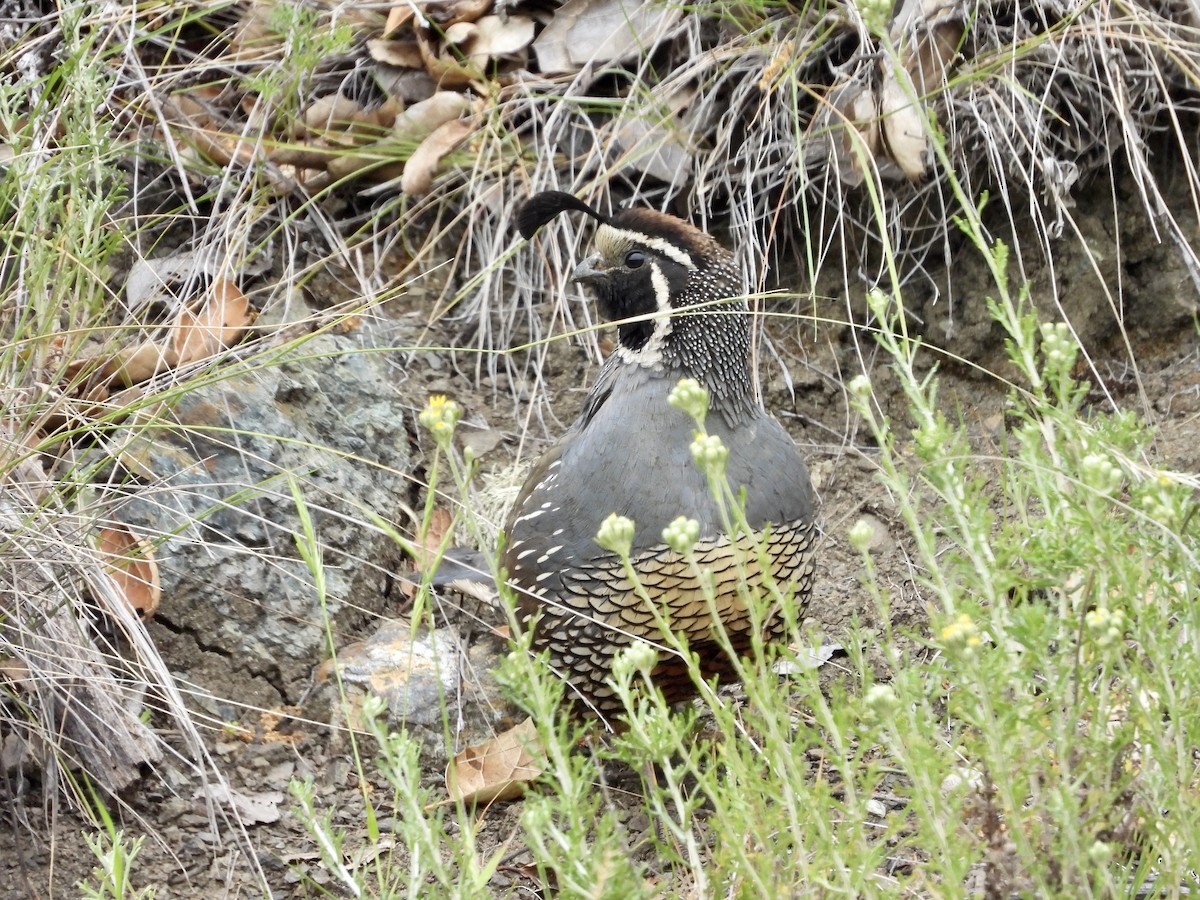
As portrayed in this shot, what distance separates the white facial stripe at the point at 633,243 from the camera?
3.42 meters

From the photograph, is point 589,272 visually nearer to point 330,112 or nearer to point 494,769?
point 494,769

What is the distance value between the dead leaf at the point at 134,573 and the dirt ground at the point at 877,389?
28cm

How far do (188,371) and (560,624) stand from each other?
3.75ft

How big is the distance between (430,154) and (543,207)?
0.98 meters

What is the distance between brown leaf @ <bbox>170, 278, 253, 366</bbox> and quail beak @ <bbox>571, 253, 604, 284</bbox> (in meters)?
0.86

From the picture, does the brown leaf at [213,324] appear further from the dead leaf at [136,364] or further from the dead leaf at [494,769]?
the dead leaf at [494,769]

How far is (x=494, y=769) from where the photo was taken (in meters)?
3.27

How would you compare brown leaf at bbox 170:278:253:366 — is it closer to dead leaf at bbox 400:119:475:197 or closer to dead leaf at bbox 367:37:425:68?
dead leaf at bbox 400:119:475:197

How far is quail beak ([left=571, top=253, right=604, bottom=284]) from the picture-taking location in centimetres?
347

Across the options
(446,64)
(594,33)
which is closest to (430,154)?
(446,64)

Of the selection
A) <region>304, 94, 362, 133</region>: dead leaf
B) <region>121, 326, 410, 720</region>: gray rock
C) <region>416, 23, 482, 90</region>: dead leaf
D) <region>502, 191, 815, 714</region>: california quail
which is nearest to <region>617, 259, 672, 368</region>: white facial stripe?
<region>502, 191, 815, 714</region>: california quail

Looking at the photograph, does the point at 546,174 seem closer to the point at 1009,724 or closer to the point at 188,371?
the point at 188,371

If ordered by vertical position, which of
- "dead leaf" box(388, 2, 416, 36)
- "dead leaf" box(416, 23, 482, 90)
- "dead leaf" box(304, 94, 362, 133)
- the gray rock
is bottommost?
the gray rock

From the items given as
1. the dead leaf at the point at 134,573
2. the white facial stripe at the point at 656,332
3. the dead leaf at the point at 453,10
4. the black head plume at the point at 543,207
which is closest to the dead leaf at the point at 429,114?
the dead leaf at the point at 453,10
